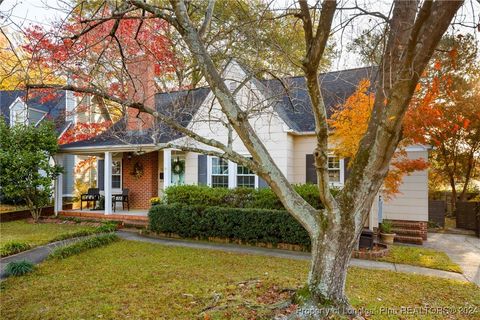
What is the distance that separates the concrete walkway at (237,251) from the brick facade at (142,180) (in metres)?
4.11

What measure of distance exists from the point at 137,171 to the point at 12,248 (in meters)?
6.86

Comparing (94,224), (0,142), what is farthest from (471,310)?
(0,142)

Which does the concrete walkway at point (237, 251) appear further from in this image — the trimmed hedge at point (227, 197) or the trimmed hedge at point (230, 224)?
the trimmed hedge at point (227, 197)

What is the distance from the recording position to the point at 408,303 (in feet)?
15.9

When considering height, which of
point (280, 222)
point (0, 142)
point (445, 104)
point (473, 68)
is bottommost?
point (280, 222)

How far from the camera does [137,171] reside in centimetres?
1441

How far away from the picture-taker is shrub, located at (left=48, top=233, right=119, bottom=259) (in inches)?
292

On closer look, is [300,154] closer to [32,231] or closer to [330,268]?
[330,268]

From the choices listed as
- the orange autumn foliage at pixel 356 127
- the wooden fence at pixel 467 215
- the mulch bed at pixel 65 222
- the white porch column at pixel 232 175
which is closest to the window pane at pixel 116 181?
the mulch bed at pixel 65 222

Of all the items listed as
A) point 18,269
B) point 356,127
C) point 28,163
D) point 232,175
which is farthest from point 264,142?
point 28,163

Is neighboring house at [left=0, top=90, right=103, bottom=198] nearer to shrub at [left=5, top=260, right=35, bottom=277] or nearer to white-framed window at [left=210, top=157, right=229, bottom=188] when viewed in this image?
white-framed window at [left=210, top=157, right=229, bottom=188]

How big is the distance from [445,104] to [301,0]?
11.3 meters

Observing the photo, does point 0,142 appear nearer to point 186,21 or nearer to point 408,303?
point 186,21

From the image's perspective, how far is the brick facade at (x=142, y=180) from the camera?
1431cm
